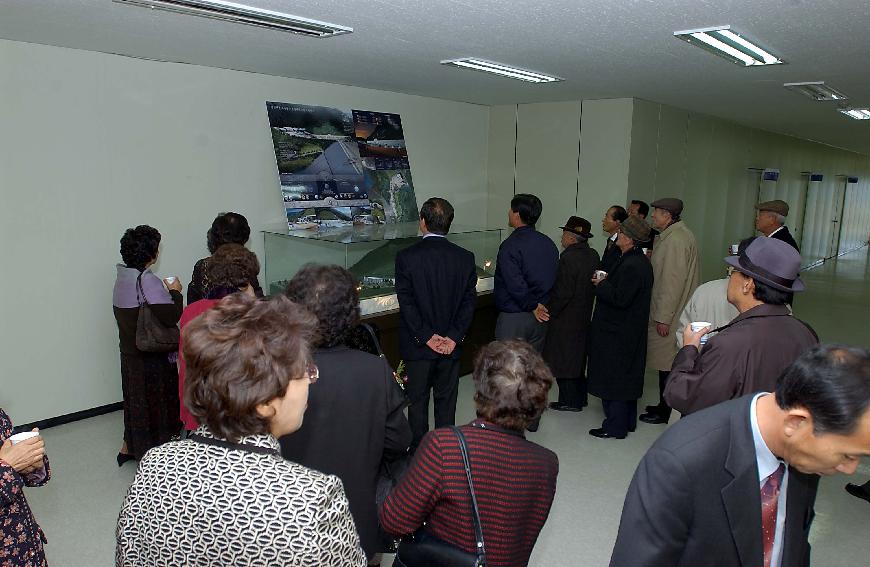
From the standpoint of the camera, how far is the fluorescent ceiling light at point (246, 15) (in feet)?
9.86

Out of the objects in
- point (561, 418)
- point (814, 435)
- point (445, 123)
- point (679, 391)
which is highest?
point (445, 123)

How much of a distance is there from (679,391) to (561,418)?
2.63 meters

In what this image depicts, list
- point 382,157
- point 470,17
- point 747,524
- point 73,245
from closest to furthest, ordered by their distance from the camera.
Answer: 1. point 747,524
2. point 470,17
3. point 73,245
4. point 382,157

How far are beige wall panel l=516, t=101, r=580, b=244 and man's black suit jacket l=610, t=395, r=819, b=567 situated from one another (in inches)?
237

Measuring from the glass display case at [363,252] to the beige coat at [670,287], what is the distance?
5.05ft

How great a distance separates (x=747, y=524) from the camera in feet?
4.13

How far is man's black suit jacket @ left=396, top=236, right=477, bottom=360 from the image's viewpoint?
3.57 m

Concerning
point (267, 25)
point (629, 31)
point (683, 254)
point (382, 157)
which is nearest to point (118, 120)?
point (267, 25)

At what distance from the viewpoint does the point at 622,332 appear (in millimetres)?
4277

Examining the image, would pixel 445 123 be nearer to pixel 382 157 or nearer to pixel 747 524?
pixel 382 157

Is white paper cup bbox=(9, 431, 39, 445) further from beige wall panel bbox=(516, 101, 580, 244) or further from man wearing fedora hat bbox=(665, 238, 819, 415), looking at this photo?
beige wall panel bbox=(516, 101, 580, 244)

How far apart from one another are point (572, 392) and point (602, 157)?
3.04 metres

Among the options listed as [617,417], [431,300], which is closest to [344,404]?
[431,300]

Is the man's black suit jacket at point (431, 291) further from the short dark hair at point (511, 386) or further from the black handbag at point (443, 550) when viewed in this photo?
the black handbag at point (443, 550)
